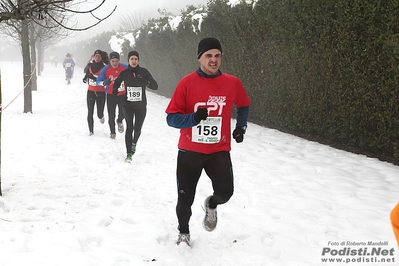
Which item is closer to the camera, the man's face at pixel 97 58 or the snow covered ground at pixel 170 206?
the snow covered ground at pixel 170 206

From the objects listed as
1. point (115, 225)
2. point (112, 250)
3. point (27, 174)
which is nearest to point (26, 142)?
point (27, 174)

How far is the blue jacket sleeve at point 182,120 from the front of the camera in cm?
320

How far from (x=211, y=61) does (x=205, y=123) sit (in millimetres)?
567

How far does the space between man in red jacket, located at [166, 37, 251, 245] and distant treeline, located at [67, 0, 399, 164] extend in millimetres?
3416

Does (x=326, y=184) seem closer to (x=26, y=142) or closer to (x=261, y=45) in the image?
(x=261, y=45)

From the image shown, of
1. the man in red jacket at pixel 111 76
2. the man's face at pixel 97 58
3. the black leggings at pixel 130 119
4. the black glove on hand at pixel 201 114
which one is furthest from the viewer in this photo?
the man's face at pixel 97 58

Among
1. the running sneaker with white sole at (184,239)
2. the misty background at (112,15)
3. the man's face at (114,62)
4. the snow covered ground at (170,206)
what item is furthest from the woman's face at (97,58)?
the misty background at (112,15)

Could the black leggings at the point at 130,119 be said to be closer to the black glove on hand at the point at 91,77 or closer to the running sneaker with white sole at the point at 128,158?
the running sneaker with white sole at the point at 128,158

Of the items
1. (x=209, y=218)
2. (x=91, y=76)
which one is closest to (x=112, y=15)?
(x=91, y=76)

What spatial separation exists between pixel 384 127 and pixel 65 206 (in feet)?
16.3

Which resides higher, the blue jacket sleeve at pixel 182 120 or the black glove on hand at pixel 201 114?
the black glove on hand at pixel 201 114

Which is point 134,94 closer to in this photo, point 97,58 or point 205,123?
point 97,58

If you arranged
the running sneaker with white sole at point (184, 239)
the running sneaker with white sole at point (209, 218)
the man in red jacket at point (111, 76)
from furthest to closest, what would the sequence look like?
the man in red jacket at point (111, 76)
the running sneaker with white sole at point (209, 218)
the running sneaker with white sole at point (184, 239)

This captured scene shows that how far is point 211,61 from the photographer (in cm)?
332
